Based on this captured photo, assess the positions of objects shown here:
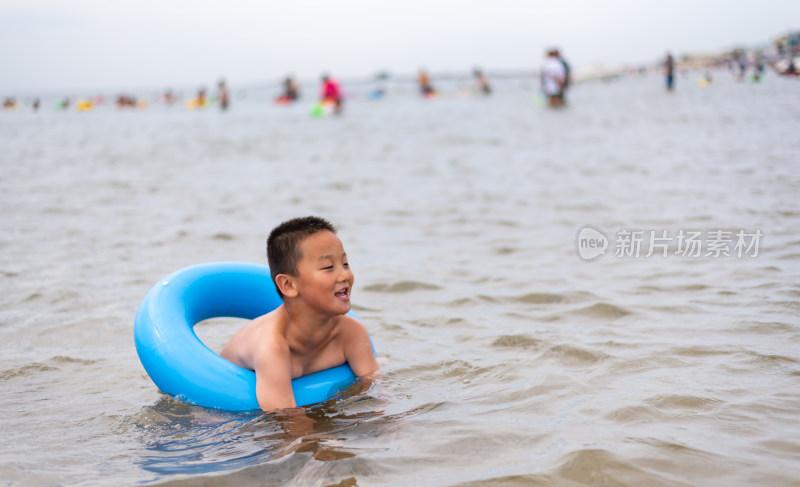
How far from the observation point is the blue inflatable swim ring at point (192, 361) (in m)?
2.81

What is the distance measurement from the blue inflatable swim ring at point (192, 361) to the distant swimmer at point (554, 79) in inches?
624

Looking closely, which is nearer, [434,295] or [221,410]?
[221,410]

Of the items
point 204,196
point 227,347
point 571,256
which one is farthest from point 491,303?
point 204,196

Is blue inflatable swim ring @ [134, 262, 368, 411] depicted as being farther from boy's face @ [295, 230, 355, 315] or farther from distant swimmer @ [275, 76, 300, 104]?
distant swimmer @ [275, 76, 300, 104]

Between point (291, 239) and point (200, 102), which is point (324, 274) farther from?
point (200, 102)

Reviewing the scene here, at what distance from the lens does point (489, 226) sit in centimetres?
642

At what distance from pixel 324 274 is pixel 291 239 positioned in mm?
183

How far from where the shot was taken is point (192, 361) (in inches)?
112

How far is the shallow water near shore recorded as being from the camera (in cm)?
236

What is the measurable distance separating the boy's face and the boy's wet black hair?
21 millimetres

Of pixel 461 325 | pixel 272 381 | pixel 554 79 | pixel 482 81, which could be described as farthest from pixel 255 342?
pixel 482 81

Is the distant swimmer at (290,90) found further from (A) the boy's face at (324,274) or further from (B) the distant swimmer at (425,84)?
(A) the boy's face at (324,274)

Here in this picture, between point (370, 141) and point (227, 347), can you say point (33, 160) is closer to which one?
point (370, 141)

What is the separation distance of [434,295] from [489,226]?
1938 millimetres
